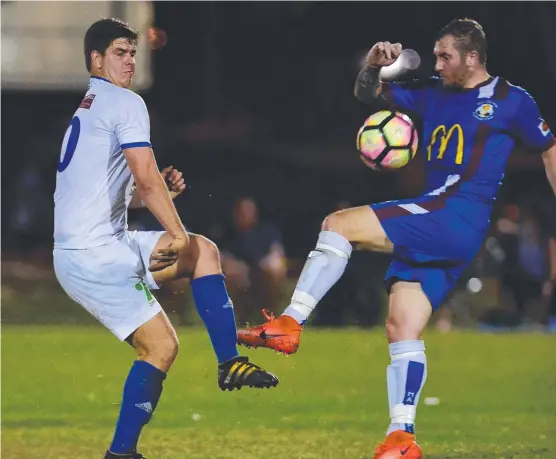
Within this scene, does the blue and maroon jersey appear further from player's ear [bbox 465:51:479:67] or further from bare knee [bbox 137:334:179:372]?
bare knee [bbox 137:334:179:372]

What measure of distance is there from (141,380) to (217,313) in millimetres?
648

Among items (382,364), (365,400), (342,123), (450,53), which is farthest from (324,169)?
(450,53)

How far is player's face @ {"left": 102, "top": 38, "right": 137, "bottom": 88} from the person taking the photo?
318 inches

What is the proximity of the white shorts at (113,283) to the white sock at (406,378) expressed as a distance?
1413 millimetres

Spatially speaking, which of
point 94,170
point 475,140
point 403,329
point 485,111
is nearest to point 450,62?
point 485,111

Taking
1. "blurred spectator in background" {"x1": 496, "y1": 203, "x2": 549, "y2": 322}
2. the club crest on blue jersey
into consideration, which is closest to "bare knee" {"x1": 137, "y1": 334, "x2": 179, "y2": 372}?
the club crest on blue jersey

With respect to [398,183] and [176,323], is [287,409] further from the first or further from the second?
[398,183]

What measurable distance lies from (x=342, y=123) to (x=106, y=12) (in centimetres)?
933

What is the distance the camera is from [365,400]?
41.1 ft

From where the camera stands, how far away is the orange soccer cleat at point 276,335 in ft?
25.8

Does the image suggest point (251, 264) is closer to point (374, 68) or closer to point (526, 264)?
point (526, 264)

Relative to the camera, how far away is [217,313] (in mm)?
8414

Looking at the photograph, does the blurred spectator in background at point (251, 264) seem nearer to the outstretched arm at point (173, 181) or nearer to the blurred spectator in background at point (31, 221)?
the blurred spectator in background at point (31, 221)

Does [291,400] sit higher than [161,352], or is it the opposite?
[161,352]
